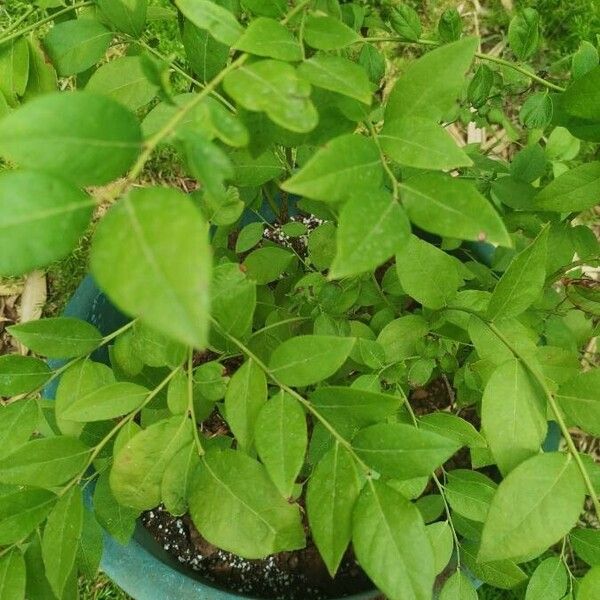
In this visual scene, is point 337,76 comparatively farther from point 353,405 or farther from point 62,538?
point 62,538

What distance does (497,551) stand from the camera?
21.9 inches

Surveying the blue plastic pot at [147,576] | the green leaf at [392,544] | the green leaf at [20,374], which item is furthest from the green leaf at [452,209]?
the blue plastic pot at [147,576]

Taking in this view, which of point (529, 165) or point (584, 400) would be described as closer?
point (584, 400)

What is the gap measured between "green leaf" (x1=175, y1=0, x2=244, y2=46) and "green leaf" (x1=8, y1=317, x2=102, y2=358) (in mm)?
342

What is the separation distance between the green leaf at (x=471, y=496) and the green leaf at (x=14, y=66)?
611 mm

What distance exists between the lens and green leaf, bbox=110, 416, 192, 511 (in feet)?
2.05

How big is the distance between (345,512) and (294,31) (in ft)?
1.33

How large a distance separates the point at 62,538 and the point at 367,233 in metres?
0.39

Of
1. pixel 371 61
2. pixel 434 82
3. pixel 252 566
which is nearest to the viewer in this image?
pixel 434 82

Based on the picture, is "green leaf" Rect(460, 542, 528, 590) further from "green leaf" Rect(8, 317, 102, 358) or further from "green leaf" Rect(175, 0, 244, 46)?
"green leaf" Rect(175, 0, 244, 46)

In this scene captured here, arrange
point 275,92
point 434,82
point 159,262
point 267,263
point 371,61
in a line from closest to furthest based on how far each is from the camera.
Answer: point 159,262, point 275,92, point 434,82, point 371,61, point 267,263

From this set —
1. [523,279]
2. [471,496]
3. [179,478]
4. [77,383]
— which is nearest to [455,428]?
[471,496]

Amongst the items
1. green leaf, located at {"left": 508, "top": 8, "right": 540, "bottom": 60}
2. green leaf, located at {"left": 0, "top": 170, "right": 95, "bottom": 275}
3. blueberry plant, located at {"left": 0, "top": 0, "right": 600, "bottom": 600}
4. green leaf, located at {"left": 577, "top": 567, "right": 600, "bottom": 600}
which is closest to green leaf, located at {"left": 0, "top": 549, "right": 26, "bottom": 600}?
blueberry plant, located at {"left": 0, "top": 0, "right": 600, "bottom": 600}

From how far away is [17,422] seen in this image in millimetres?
726
